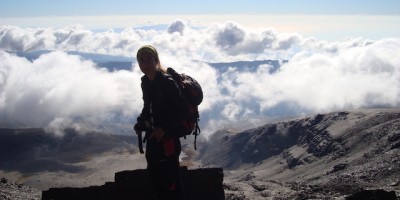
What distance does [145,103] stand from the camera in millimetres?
12078

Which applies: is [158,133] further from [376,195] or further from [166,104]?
[376,195]

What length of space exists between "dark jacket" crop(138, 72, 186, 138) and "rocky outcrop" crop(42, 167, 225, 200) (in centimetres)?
896

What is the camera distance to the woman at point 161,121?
11430 mm

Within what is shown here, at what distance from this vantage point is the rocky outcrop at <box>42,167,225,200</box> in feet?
67.3

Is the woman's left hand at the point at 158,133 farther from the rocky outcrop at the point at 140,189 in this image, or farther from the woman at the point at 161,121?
the rocky outcrop at the point at 140,189

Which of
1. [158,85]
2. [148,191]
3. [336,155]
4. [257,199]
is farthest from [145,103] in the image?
[336,155]

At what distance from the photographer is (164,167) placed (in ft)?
39.4

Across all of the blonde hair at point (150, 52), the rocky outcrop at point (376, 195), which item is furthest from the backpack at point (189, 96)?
the rocky outcrop at point (376, 195)

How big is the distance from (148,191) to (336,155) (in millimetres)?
177111

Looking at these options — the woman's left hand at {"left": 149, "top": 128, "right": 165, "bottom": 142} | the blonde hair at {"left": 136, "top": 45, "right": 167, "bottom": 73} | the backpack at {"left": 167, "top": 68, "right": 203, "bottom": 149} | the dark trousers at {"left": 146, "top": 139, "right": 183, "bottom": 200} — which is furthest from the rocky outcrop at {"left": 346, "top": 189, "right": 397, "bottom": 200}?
the blonde hair at {"left": 136, "top": 45, "right": 167, "bottom": 73}

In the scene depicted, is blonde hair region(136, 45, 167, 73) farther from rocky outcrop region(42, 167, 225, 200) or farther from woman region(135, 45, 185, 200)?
rocky outcrop region(42, 167, 225, 200)

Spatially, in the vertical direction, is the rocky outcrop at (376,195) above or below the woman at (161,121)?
below

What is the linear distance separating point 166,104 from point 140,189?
970 centimetres

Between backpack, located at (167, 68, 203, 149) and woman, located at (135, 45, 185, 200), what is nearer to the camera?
woman, located at (135, 45, 185, 200)
